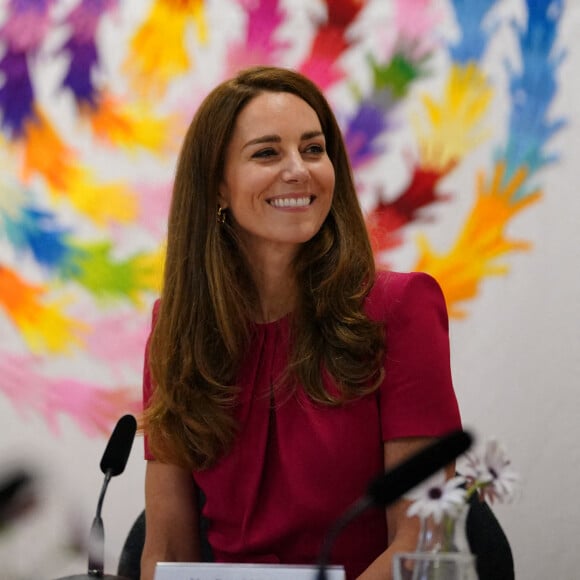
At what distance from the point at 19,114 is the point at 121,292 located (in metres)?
0.53

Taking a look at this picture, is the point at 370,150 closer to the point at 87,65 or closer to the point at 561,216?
the point at 561,216

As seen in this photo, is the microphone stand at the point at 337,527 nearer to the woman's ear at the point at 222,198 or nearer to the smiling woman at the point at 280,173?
the smiling woman at the point at 280,173

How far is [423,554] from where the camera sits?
35.1 inches

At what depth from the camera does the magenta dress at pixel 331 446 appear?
1602 mm

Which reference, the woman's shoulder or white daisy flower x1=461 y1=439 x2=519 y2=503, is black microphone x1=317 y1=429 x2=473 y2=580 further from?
the woman's shoulder

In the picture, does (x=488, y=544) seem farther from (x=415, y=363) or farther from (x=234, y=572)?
(x=234, y=572)

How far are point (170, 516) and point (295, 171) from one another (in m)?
0.61

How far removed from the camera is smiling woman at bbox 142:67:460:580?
5.30ft

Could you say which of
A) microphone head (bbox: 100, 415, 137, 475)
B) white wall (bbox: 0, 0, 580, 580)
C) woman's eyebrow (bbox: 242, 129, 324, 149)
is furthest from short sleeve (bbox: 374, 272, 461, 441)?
white wall (bbox: 0, 0, 580, 580)

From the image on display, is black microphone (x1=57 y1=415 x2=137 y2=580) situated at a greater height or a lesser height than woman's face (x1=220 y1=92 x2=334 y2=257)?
lesser

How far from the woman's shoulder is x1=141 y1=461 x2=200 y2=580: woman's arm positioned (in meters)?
0.44

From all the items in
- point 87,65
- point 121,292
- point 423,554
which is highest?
point 87,65

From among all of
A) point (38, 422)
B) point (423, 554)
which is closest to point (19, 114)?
point (38, 422)

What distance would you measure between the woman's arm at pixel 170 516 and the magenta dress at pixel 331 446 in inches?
2.7
